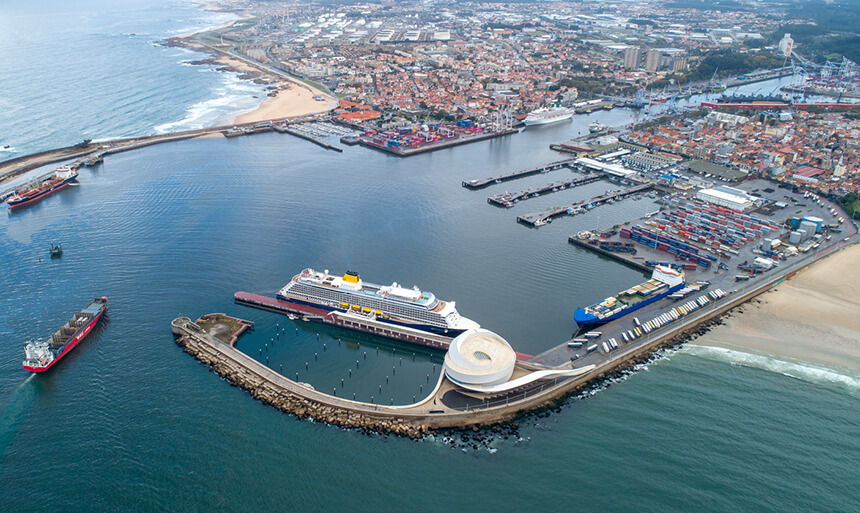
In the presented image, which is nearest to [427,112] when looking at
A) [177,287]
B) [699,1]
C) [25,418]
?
[177,287]

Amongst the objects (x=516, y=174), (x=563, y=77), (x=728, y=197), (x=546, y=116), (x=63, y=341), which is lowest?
(x=63, y=341)

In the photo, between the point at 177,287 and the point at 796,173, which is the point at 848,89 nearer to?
the point at 796,173

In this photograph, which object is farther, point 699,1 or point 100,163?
point 699,1

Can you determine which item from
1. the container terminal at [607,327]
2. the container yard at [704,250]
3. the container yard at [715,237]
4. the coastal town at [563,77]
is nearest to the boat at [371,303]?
the container terminal at [607,327]

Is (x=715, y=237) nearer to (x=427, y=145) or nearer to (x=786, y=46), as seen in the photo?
(x=427, y=145)

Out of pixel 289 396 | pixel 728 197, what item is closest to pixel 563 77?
pixel 728 197

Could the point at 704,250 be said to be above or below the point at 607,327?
above

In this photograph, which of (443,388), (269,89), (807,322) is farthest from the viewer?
(269,89)
